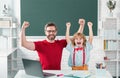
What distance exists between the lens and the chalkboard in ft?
20.7

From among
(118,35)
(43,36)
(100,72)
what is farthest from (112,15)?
(100,72)

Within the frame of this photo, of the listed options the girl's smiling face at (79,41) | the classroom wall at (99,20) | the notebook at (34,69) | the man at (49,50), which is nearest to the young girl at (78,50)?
the girl's smiling face at (79,41)

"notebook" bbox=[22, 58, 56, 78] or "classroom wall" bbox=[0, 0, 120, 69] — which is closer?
"notebook" bbox=[22, 58, 56, 78]

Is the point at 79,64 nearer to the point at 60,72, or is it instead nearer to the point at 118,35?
the point at 60,72

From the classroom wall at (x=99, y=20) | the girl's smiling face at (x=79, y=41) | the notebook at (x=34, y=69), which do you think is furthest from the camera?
the classroom wall at (x=99, y=20)

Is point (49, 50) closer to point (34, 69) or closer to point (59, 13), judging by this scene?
point (34, 69)

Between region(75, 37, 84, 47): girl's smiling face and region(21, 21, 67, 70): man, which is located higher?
region(75, 37, 84, 47): girl's smiling face

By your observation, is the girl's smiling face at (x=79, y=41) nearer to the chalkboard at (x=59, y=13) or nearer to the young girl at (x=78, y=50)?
the young girl at (x=78, y=50)

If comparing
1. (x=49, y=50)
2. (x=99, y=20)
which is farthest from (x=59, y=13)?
(x=49, y=50)

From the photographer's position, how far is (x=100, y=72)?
11.4ft

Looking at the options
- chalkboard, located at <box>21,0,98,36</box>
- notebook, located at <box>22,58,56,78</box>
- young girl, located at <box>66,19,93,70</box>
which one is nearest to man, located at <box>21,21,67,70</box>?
young girl, located at <box>66,19,93,70</box>

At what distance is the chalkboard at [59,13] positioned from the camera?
6.32 meters

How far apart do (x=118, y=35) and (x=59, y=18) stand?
137cm

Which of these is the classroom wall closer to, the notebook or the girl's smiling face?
the girl's smiling face
